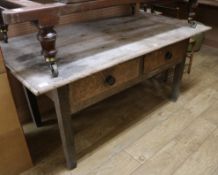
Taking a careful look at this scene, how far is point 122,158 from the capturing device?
4.62 ft

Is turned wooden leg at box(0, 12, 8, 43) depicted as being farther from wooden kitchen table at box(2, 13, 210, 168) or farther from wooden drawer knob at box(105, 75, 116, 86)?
wooden drawer knob at box(105, 75, 116, 86)

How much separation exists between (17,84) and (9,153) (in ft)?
1.71

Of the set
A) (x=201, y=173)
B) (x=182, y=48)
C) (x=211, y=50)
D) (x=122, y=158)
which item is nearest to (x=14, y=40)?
(x=122, y=158)

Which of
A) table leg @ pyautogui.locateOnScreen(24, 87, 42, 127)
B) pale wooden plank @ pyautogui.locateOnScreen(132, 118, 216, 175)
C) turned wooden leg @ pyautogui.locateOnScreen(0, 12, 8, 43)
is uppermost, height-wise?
turned wooden leg @ pyautogui.locateOnScreen(0, 12, 8, 43)

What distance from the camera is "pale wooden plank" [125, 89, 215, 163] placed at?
1458 mm

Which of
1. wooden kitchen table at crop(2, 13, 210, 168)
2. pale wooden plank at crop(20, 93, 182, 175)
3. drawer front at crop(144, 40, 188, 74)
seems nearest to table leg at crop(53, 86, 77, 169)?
wooden kitchen table at crop(2, 13, 210, 168)

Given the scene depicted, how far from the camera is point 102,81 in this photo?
1.16 meters

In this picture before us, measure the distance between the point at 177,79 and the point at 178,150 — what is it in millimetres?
623

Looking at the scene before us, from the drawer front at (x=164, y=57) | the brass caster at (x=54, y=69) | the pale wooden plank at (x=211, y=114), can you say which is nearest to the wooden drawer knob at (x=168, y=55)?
the drawer front at (x=164, y=57)

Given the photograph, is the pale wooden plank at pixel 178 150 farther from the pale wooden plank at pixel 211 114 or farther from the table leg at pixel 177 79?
the table leg at pixel 177 79

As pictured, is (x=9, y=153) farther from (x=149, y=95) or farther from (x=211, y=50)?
(x=211, y=50)

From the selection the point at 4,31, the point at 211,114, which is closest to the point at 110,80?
the point at 4,31

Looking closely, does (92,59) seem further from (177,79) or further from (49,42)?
(177,79)

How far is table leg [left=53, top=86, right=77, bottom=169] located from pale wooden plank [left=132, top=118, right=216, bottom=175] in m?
0.40
